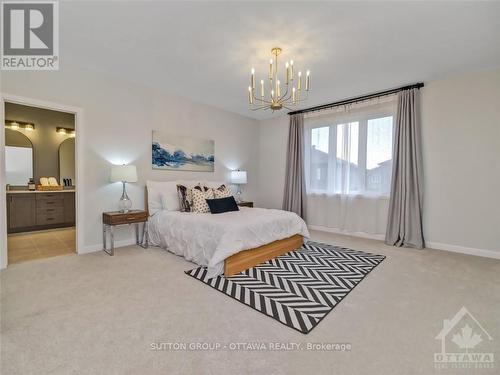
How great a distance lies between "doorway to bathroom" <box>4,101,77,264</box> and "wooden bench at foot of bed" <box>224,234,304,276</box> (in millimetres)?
3093

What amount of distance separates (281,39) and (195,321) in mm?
2987

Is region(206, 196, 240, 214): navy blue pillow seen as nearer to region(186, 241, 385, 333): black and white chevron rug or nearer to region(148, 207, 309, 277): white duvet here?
region(148, 207, 309, 277): white duvet

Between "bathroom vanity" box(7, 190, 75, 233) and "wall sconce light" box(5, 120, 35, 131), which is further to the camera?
"wall sconce light" box(5, 120, 35, 131)

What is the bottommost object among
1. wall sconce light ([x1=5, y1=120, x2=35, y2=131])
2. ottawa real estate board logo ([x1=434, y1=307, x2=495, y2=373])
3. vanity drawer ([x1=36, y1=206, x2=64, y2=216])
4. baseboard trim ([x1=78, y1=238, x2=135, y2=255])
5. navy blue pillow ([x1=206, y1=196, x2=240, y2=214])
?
ottawa real estate board logo ([x1=434, y1=307, x2=495, y2=373])

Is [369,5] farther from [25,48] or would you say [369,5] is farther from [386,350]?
[25,48]

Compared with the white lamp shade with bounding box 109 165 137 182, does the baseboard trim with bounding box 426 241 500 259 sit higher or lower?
lower

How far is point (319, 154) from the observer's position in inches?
206

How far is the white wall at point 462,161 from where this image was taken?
344 cm

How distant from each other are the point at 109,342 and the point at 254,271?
163cm

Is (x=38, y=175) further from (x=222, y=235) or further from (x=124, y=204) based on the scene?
(x=222, y=235)

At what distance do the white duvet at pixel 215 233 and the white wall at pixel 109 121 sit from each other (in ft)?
2.75

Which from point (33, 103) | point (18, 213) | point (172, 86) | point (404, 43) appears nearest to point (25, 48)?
point (33, 103)

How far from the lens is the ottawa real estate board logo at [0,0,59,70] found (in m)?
2.31

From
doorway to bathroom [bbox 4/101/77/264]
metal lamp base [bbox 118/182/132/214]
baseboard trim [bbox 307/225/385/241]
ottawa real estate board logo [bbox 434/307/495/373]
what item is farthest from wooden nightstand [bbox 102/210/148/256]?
ottawa real estate board logo [bbox 434/307/495/373]
